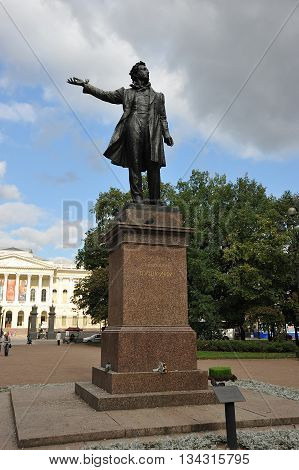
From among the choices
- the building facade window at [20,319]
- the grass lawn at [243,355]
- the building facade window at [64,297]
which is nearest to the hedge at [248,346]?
the grass lawn at [243,355]

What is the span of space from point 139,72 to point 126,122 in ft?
4.02

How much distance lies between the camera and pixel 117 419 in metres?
6.09

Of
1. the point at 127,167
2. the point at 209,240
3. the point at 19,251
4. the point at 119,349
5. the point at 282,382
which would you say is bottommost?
the point at 282,382

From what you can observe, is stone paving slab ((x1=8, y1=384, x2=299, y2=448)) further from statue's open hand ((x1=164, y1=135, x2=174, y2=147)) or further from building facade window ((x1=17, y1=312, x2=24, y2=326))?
building facade window ((x1=17, y1=312, x2=24, y2=326))

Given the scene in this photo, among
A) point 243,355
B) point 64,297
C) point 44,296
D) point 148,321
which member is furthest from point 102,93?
point 64,297

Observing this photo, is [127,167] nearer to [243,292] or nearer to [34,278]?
[243,292]

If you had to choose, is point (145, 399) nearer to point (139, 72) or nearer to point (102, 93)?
point (102, 93)

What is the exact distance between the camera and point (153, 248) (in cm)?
815

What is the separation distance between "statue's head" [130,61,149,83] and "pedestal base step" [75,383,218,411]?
653 centimetres

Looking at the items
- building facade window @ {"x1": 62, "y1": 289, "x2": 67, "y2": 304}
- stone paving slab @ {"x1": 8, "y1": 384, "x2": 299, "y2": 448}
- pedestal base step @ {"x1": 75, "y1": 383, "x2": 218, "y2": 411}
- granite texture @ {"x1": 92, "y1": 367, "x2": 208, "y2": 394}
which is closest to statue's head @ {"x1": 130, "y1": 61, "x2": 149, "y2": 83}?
granite texture @ {"x1": 92, "y1": 367, "x2": 208, "y2": 394}

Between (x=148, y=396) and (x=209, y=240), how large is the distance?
28479 mm
